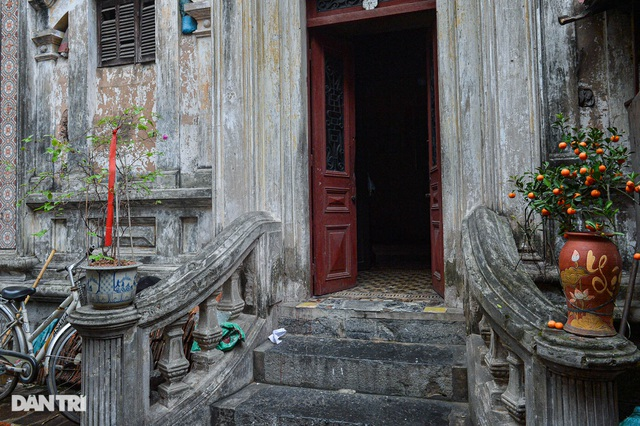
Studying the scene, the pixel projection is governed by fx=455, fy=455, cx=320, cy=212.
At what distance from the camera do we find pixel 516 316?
2.52 m

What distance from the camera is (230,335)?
398cm

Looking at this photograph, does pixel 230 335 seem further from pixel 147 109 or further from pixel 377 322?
pixel 147 109

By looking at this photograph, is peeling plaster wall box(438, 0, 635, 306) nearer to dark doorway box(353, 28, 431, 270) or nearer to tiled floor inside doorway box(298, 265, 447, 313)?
tiled floor inside doorway box(298, 265, 447, 313)

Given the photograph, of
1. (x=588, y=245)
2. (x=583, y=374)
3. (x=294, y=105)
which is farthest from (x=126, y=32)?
(x=583, y=374)

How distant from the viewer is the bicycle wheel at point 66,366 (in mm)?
4508

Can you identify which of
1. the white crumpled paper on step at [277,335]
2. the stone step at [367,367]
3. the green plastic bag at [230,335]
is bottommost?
the stone step at [367,367]

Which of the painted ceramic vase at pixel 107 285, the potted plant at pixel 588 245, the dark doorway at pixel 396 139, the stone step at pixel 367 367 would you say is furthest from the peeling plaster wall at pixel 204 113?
the dark doorway at pixel 396 139

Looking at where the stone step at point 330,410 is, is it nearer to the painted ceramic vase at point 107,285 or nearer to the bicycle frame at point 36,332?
the painted ceramic vase at point 107,285

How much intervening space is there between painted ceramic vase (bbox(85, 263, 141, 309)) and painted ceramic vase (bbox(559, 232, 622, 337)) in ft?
8.53

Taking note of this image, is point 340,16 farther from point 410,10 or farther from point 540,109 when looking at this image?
point 540,109

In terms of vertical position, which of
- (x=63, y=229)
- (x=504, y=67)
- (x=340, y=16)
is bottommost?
(x=63, y=229)

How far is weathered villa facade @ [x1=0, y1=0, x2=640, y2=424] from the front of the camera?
4.02 metres

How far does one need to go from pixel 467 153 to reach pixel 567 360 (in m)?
2.47

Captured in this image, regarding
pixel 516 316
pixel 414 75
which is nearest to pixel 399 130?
pixel 414 75
